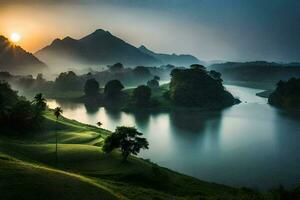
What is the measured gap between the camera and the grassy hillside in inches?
1964

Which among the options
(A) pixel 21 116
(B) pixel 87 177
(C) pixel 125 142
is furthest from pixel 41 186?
(A) pixel 21 116

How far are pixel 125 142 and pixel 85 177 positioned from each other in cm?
2519

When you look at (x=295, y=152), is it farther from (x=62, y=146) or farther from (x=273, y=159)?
(x=62, y=146)

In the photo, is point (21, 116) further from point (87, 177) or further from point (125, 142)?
point (87, 177)

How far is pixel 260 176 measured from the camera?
328 feet

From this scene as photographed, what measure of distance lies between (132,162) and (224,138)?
249 feet

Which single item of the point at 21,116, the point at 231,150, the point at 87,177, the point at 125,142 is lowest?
the point at 231,150

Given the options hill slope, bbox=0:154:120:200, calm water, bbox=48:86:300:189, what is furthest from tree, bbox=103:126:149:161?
hill slope, bbox=0:154:120:200

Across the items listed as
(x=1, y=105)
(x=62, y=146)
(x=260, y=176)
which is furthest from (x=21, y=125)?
(x=260, y=176)

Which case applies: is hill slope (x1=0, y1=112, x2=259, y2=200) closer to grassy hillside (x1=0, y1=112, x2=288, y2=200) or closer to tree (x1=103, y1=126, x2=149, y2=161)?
grassy hillside (x1=0, y1=112, x2=288, y2=200)

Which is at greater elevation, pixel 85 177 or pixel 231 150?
pixel 85 177

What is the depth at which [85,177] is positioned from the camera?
6681 centimetres

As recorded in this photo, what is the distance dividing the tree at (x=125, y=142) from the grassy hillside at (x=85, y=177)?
7.20 ft

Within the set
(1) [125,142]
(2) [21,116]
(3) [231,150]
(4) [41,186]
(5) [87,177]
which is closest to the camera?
(4) [41,186]
